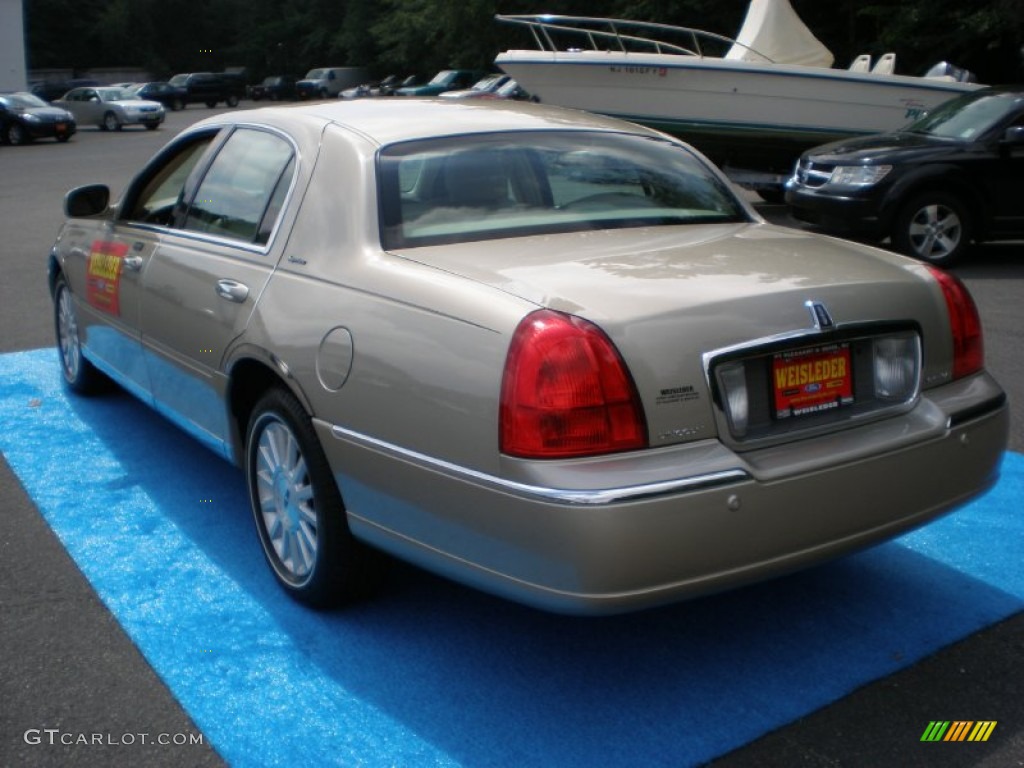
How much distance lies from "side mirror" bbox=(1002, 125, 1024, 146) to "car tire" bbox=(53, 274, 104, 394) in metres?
8.43

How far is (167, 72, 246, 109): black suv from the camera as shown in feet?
204

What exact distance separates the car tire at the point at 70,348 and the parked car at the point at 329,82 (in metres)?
59.8

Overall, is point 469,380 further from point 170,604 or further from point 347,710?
point 170,604

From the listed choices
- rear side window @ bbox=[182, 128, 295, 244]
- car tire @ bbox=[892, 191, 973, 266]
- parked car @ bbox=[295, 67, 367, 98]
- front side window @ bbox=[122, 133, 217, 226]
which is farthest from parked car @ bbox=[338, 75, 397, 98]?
rear side window @ bbox=[182, 128, 295, 244]

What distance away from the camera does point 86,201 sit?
577 cm

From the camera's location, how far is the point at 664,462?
2969 millimetres

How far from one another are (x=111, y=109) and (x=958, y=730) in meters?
43.2

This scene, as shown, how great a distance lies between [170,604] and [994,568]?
2.81 m

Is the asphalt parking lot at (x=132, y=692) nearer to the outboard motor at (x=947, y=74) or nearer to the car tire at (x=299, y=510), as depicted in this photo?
the car tire at (x=299, y=510)

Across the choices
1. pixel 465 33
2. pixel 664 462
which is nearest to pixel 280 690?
pixel 664 462

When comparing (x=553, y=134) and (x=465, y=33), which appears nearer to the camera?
(x=553, y=134)

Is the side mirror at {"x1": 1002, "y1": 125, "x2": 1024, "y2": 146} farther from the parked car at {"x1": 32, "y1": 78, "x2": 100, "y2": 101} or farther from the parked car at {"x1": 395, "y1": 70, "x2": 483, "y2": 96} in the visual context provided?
the parked car at {"x1": 32, "y1": 78, "x2": 100, "y2": 101}

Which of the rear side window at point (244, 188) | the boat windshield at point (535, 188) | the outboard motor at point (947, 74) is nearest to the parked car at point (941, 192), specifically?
the outboard motor at point (947, 74)

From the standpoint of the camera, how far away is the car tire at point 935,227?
36.2 ft
